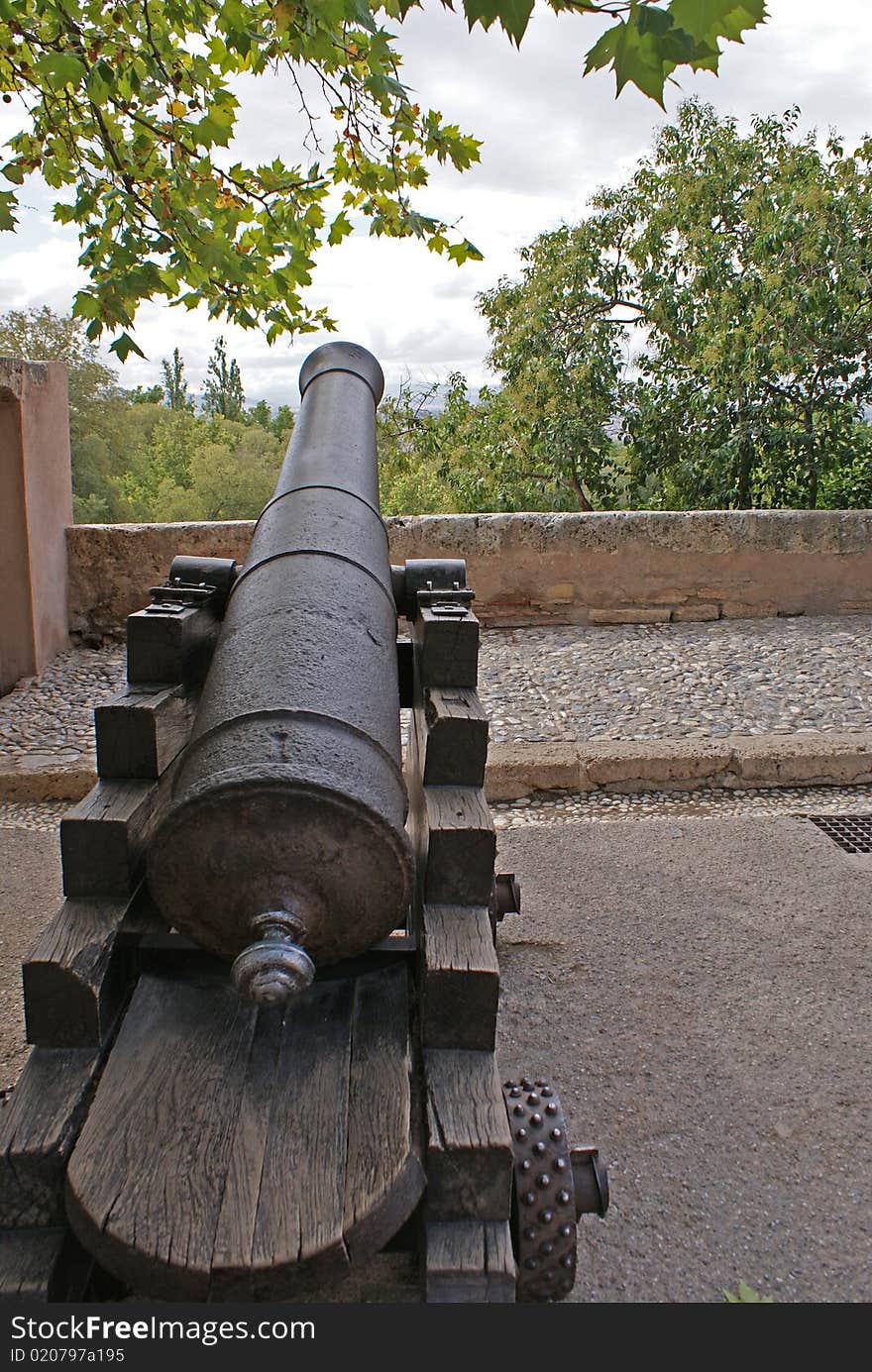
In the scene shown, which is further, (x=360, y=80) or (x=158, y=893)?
(x=360, y=80)

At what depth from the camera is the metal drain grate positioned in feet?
14.6

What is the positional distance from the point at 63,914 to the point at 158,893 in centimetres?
35

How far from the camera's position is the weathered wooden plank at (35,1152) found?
1673 mm

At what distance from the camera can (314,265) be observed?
4531mm

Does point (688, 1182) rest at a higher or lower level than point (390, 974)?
lower

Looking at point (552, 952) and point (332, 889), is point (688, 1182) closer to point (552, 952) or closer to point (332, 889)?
point (552, 952)

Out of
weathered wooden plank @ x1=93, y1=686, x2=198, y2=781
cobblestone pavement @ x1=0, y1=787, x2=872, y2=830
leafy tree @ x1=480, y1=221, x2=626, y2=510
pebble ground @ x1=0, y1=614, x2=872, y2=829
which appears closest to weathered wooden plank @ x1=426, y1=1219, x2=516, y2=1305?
weathered wooden plank @ x1=93, y1=686, x2=198, y2=781

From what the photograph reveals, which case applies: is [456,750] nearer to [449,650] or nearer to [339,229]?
[449,650]

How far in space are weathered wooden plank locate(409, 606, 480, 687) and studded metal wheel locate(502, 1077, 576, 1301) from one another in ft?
3.94

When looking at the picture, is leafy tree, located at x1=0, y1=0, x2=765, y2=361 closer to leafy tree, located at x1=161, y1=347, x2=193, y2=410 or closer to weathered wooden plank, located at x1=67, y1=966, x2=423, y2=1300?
weathered wooden plank, located at x1=67, y1=966, x2=423, y2=1300

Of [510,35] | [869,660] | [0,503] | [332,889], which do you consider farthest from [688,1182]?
[0,503]

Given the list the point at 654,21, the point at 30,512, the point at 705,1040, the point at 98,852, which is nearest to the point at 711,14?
the point at 654,21

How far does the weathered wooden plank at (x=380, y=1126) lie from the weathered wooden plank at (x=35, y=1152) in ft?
1.58

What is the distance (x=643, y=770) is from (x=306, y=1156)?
3.80 meters
